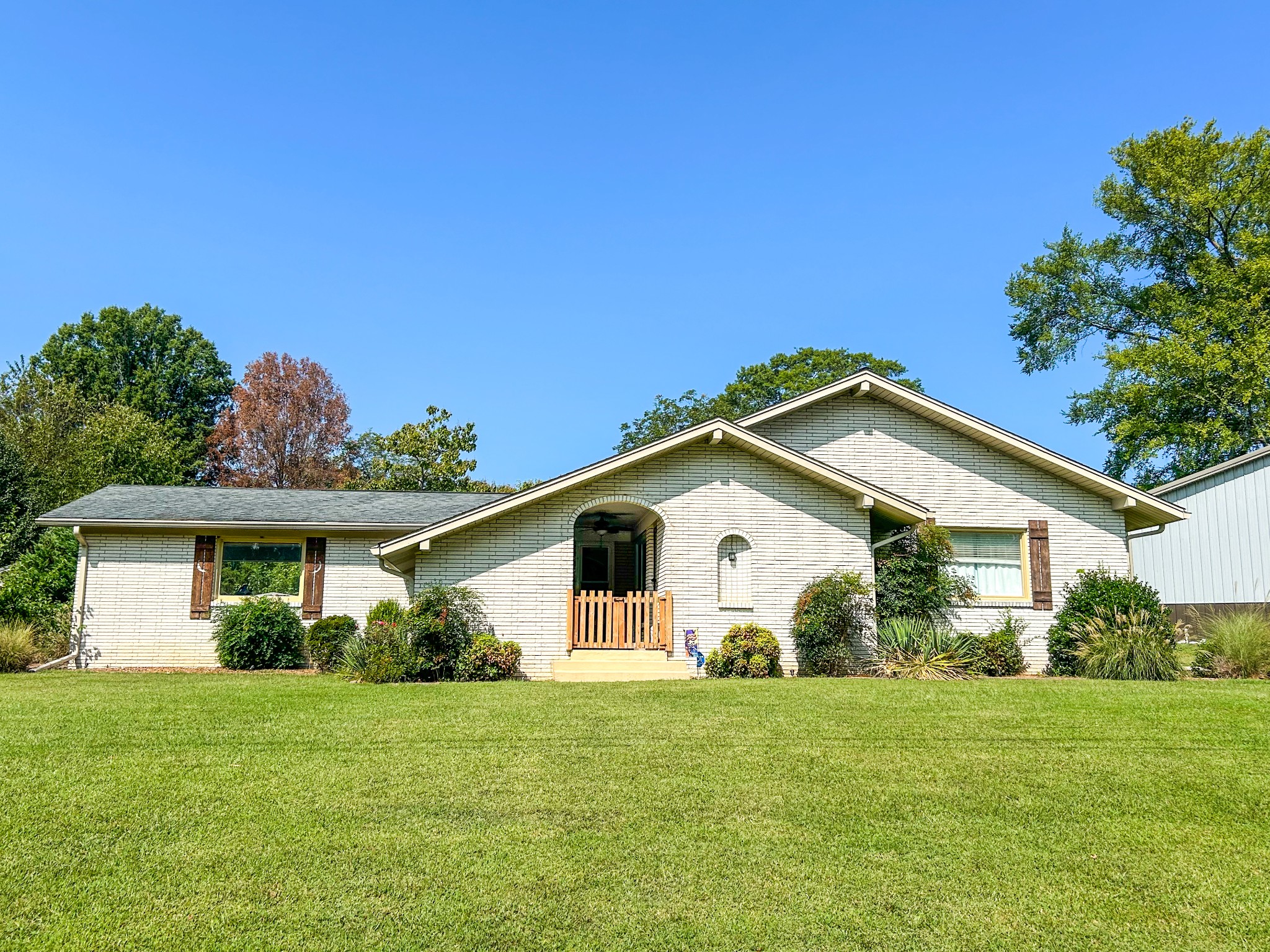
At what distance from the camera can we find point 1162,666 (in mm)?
14641

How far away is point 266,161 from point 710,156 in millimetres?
8016

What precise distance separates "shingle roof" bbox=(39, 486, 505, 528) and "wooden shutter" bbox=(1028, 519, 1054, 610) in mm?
10736

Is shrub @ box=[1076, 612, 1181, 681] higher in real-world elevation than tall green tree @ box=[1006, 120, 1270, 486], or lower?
lower

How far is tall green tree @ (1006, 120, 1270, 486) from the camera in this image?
2888 centimetres

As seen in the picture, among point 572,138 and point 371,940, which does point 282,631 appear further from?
point 371,940

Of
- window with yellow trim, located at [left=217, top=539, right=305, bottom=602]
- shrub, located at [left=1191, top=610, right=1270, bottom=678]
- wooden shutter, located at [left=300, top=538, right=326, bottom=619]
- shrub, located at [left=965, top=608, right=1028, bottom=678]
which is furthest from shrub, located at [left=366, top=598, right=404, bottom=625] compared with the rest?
shrub, located at [left=1191, top=610, right=1270, bottom=678]

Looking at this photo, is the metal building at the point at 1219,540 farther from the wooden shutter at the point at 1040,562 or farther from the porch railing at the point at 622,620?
the porch railing at the point at 622,620

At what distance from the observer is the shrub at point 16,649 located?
16.2 m

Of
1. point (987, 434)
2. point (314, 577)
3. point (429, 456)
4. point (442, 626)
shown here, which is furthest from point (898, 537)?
point (429, 456)

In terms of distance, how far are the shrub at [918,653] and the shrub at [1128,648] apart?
2.02 m

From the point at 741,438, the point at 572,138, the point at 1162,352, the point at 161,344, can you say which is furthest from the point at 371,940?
the point at 161,344

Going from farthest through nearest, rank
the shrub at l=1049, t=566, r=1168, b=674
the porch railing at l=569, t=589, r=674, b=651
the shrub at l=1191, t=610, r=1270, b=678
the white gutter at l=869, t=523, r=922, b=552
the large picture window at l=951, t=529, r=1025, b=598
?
the large picture window at l=951, t=529, r=1025, b=598
the white gutter at l=869, t=523, r=922, b=552
the shrub at l=1049, t=566, r=1168, b=674
the porch railing at l=569, t=589, r=674, b=651
the shrub at l=1191, t=610, r=1270, b=678

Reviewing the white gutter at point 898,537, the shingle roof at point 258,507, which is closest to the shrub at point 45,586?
the shingle roof at point 258,507

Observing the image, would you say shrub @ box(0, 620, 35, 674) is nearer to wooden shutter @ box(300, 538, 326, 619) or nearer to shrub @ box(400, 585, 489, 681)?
wooden shutter @ box(300, 538, 326, 619)
